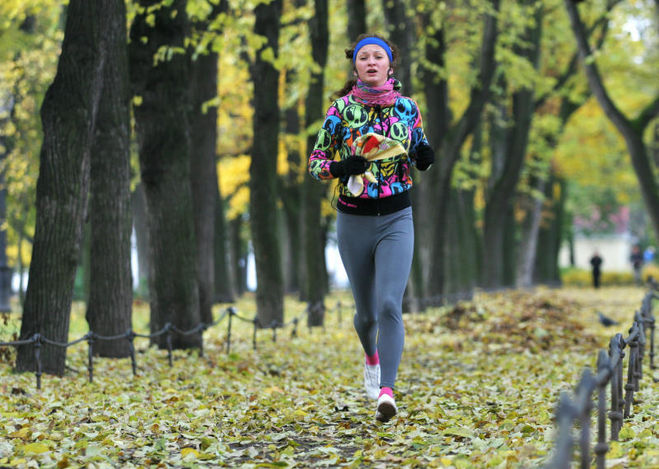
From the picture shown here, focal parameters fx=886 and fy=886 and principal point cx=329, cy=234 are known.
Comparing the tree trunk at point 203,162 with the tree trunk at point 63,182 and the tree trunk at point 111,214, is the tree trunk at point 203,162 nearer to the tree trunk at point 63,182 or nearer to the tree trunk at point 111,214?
the tree trunk at point 111,214

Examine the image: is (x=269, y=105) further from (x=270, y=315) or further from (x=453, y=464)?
(x=453, y=464)

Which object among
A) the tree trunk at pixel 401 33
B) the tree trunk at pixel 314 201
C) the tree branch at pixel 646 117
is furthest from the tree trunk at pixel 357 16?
the tree branch at pixel 646 117

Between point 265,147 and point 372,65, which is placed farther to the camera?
point 265,147

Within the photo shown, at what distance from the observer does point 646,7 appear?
22750mm

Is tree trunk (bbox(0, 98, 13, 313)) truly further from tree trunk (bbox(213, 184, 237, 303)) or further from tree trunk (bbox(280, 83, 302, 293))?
tree trunk (bbox(280, 83, 302, 293))

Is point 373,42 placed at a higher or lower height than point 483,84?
lower

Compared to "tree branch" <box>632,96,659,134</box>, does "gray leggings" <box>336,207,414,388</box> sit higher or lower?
lower

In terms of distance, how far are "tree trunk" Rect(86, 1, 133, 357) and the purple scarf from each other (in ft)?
15.4

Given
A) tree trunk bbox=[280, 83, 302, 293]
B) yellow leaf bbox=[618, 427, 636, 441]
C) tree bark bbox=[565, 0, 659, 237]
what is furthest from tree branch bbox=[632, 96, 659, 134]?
yellow leaf bbox=[618, 427, 636, 441]

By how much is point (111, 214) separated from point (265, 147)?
4321 millimetres

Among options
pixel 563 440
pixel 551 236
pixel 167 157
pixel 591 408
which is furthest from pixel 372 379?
pixel 551 236

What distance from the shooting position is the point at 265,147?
14.1 meters

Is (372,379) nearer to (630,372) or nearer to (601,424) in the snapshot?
(630,372)

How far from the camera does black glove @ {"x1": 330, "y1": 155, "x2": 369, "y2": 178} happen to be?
5.74m
